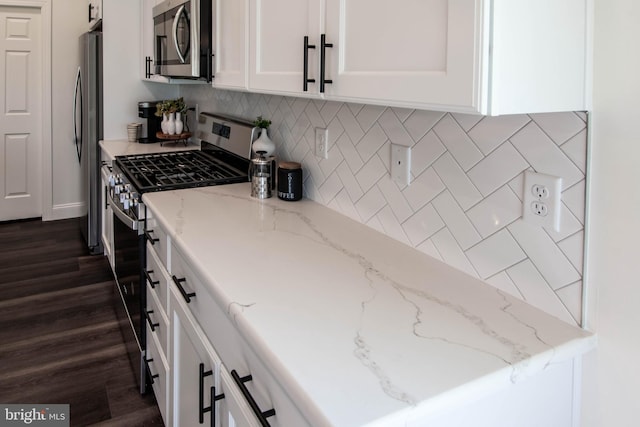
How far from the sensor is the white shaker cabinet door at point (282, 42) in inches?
50.8

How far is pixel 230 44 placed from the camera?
1.90m

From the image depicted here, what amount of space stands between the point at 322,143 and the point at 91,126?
2478mm

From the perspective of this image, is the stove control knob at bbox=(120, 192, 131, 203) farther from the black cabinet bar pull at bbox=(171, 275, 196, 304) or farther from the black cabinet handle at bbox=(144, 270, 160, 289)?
the black cabinet bar pull at bbox=(171, 275, 196, 304)

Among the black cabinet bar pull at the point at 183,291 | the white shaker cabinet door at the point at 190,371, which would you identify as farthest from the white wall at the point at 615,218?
the black cabinet bar pull at the point at 183,291

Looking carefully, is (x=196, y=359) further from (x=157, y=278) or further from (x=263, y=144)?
(x=263, y=144)

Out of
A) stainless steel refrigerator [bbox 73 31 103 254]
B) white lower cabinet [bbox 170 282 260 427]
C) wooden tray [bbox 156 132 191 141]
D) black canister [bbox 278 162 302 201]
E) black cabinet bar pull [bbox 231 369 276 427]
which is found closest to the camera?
black cabinet bar pull [bbox 231 369 276 427]

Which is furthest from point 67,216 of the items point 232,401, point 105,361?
point 232,401

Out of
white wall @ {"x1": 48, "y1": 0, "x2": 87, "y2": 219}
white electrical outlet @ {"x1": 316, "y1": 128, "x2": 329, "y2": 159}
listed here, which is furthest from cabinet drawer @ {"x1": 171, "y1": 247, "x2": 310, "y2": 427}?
white wall @ {"x1": 48, "y1": 0, "x2": 87, "y2": 219}

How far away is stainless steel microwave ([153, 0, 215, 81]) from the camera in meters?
2.07

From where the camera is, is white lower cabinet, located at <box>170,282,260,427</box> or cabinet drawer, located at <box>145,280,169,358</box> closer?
white lower cabinet, located at <box>170,282,260,427</box>

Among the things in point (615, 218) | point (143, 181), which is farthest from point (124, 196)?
point (615, 218)

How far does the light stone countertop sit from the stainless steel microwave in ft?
2.86

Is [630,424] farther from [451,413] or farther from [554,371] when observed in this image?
Answer: [451,413]

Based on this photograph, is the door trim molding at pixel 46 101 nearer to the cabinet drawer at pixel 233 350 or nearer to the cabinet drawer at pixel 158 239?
the cabinet drawer at pixel 158 239
